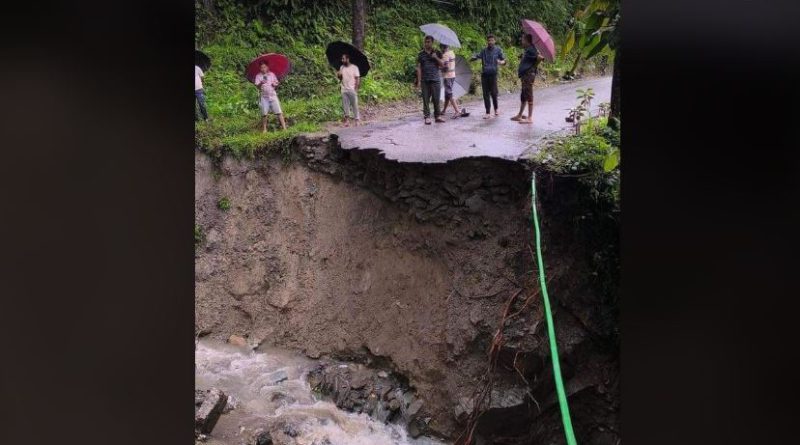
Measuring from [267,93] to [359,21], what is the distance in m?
0.95

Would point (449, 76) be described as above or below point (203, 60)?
below

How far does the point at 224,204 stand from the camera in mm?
5020

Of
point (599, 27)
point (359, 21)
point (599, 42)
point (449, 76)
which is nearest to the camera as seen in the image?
point (599, 27)

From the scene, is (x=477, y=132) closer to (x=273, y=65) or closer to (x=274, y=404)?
(x=273, y=65)

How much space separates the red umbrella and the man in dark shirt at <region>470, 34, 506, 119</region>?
1.51 metres

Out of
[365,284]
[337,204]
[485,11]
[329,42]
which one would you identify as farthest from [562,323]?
[329,42]

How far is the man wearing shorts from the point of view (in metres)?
4.88

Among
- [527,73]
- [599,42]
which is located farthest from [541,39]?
[599,42]

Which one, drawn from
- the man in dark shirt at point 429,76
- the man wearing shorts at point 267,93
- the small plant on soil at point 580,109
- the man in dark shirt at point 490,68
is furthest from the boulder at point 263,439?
the small plant on soil at point 580,109

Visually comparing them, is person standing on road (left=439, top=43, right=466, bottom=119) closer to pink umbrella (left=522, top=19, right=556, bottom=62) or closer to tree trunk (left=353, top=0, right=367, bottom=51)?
pink umbrella (left=522, top=19, right=556, bottom=62)
